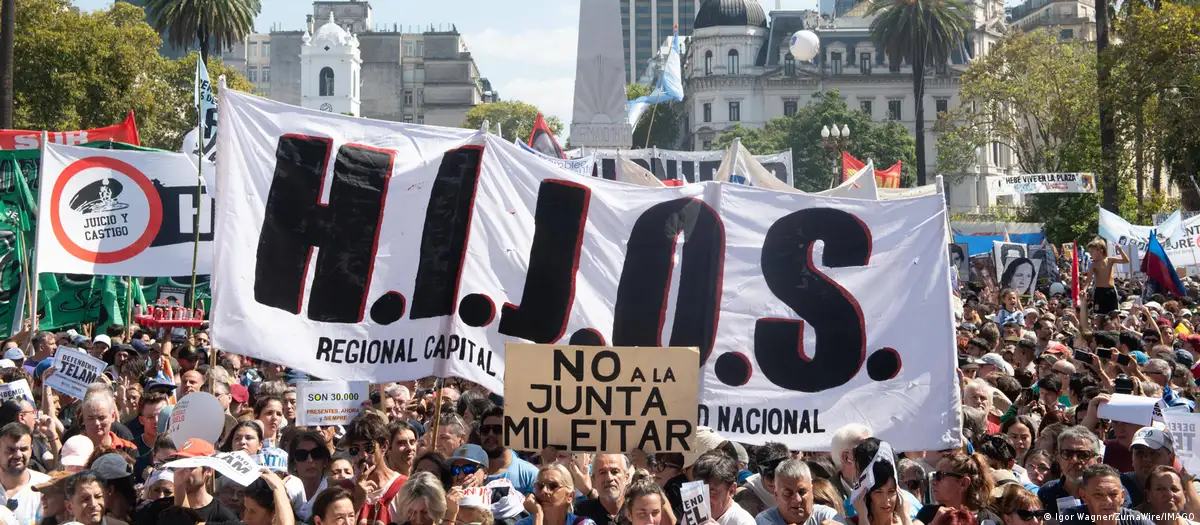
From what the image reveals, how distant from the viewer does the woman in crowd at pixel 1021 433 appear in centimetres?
806

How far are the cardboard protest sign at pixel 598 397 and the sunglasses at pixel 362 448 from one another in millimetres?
829

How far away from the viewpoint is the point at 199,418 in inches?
273

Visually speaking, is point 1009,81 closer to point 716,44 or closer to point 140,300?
point 140,300

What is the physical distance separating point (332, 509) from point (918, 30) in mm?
55926

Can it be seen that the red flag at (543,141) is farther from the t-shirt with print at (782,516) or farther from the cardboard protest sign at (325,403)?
the t-shirt with print at (782,516)

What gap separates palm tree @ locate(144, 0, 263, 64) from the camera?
156 ft

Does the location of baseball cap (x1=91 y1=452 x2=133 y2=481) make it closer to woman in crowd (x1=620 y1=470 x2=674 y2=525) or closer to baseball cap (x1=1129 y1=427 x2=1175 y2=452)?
woman in crowd (x1=620 y1=470 x2=674 y2=525)

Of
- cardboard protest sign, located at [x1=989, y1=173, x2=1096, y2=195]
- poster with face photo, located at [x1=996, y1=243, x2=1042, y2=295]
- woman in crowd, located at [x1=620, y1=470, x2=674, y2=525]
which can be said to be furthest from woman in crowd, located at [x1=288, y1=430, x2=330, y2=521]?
cardboard protest sign, located at [x1=989, y1=173, x2=1096, y2=195]

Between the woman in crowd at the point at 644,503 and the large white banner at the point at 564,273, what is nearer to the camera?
the woman in crowd at the point at 644,503

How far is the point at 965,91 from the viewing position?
5244 cm

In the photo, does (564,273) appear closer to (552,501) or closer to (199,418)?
(552,501)

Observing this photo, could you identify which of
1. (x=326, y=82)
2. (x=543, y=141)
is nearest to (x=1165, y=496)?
(x=543, y=141)

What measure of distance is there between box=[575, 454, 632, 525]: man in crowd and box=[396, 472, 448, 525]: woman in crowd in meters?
0.77

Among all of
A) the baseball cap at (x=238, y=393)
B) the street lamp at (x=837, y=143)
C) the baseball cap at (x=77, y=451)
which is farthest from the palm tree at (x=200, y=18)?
the baseball cap at (x=77, y=451)
